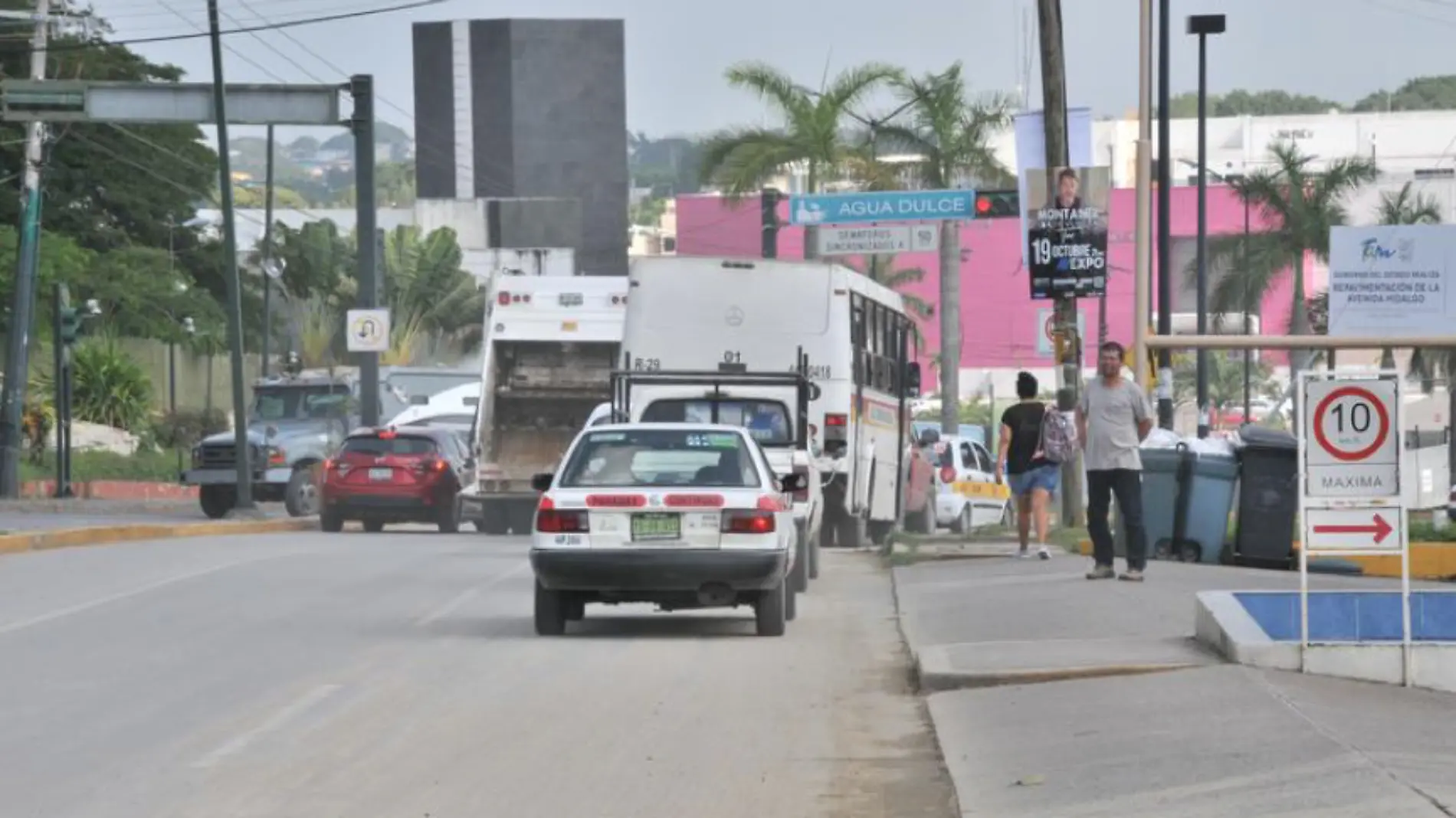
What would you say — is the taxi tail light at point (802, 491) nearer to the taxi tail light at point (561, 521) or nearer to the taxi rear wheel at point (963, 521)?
the taxi tail light at point (561, 521)

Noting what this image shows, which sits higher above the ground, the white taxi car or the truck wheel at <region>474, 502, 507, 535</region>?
the white taxi car

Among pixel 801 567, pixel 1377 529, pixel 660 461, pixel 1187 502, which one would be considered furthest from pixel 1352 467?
pixel 1187 502

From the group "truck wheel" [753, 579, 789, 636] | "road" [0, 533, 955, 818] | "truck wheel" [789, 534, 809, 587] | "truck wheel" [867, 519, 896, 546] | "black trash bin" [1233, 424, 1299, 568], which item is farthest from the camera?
"truck wheel" [867, 519, 896, 546]

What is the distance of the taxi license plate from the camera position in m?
16.6

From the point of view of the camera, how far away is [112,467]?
2024 inches

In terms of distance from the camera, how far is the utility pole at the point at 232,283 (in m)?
37.4

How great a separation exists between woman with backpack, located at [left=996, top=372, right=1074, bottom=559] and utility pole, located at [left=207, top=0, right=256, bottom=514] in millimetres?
16983

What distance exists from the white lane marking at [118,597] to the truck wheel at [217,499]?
13.3 m

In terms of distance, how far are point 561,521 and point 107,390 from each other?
43.2 m

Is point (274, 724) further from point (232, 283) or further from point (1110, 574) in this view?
point (232, 283)

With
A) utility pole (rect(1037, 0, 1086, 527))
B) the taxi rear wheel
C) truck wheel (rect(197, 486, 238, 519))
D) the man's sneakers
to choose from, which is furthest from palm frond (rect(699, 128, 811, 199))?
the man's sneakers

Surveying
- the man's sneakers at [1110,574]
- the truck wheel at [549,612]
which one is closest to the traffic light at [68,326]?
the man's sneakers at [1110,574]

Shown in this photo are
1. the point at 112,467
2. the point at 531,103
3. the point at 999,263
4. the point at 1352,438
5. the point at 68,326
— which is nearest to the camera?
the point at 1352,438

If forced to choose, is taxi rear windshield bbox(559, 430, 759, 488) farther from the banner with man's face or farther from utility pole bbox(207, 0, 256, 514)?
utility pole bbox(207, 0, 256, 514)
